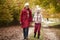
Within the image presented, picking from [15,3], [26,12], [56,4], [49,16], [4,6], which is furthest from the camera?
[49,16]

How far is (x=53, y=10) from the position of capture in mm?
26156

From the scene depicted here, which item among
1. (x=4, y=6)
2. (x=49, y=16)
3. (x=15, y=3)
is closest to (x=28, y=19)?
(x=4, y=6)

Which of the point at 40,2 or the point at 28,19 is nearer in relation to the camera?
the point at 28,19

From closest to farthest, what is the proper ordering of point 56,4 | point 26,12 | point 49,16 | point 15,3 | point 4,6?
1. point 26,12
2. point 4,6
3. point 56,4
4. point 15,3
5. point 49,16

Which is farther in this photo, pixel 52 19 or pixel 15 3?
pixel 52 19

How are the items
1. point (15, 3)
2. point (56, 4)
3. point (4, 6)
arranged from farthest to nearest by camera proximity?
1. point (15, 3)
2. point (56, 4)
3. point (4, 6)

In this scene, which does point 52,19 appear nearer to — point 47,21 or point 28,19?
point 47,21

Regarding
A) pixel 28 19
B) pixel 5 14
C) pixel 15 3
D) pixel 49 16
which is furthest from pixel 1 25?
pixel 28 19

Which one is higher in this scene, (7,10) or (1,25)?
(7,10)

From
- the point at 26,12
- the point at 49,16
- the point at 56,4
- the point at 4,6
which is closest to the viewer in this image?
the point at 26,12

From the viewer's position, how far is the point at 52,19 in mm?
30594

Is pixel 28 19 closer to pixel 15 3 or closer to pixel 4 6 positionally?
pixel 4 6

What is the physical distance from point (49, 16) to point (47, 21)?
3.27 ft

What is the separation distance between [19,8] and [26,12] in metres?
15.9
